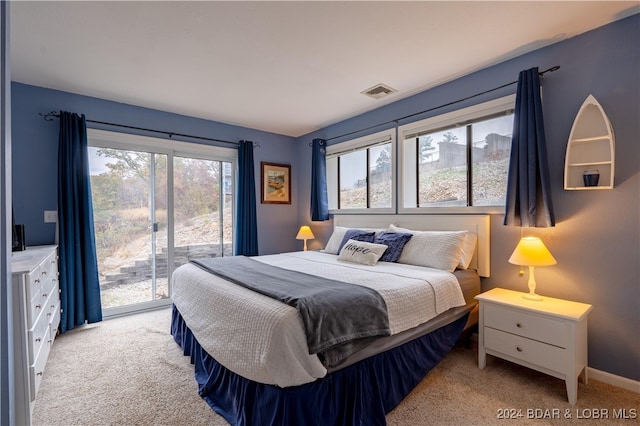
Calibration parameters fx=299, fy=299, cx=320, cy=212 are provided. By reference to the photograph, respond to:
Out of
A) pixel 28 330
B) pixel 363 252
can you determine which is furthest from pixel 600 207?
pixel 28 330

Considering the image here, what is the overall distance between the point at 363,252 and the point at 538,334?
1.41 meters

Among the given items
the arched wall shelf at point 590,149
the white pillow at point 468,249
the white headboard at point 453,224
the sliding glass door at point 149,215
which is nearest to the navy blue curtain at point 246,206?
the sliding glass door at point 149,215

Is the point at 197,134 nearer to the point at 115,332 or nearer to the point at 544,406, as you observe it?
the point at 115,332

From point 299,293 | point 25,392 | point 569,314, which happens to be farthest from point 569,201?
point 25,392

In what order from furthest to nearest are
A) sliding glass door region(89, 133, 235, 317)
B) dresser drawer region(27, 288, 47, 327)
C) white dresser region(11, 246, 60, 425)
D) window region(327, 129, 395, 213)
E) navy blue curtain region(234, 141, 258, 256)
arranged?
navy blue curtain region(234, 141, 258, 256) → window region(327, 129, 395, 213) → sliding glass door region(89, 133, 235, 317) → dresser drawer region(27, 288, 47, 327) → white dresser region(11, 246, 60, 425)

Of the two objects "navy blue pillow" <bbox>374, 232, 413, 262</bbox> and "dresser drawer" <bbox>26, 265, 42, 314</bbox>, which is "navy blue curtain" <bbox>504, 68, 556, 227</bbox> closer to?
"navy blue pillow" <bbox>374, 232, 413, 262</bbox>

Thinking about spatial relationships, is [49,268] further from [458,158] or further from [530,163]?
[530,163]

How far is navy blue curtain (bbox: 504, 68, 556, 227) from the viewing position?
225cm

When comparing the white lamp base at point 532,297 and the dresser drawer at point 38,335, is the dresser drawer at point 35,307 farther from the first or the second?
the white lamp base at point 532,297

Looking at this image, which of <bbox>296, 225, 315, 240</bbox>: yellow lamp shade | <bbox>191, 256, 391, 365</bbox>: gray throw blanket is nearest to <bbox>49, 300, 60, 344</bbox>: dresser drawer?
<bbox>191, 256, 391, 365</bbox>: gray throw blanket

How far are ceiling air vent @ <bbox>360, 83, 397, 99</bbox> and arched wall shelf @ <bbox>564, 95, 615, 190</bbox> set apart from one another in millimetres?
1614

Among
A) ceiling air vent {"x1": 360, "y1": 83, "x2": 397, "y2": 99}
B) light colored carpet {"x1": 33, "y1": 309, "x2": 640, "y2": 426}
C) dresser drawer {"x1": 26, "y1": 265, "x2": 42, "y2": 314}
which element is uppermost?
ceiling air vent {"x1": 360, "y1": 83, "x2": 397, "y2": 99}

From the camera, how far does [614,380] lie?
204 cm

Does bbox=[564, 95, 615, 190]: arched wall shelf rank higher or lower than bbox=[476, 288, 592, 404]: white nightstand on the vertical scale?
higher
